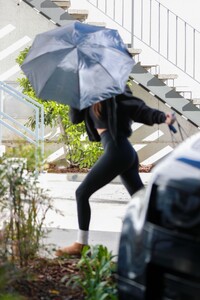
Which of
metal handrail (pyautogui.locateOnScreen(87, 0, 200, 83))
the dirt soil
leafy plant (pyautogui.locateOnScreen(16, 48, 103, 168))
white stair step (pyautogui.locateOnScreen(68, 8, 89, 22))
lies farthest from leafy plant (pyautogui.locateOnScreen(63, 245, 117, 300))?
metal handrail (pyautogui.locateOnScreen(87, 0, 200, 83))

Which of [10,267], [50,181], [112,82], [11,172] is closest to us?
[10,267]

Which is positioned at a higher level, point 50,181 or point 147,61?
point 147,61

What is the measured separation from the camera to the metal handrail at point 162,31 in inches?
672

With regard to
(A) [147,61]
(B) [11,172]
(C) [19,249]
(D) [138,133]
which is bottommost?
(D) [138,133]

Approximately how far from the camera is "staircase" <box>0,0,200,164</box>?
16.2m

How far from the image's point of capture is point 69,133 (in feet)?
53.0

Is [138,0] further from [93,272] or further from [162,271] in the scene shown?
[162,271]

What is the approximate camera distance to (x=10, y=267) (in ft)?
15.0

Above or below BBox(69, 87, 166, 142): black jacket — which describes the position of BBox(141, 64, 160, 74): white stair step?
below

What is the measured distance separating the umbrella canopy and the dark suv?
315 cm

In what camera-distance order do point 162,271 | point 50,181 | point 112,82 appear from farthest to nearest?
point 50,181 → point 112,82 → point 162,271

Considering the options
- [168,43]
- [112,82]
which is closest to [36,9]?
[168,43]

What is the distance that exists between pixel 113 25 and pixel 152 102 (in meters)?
1.66

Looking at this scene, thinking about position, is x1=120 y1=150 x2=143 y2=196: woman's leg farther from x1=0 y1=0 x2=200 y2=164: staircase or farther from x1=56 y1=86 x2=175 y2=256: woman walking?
x1=0 y1=0 x2=200 y2=164: staircase
